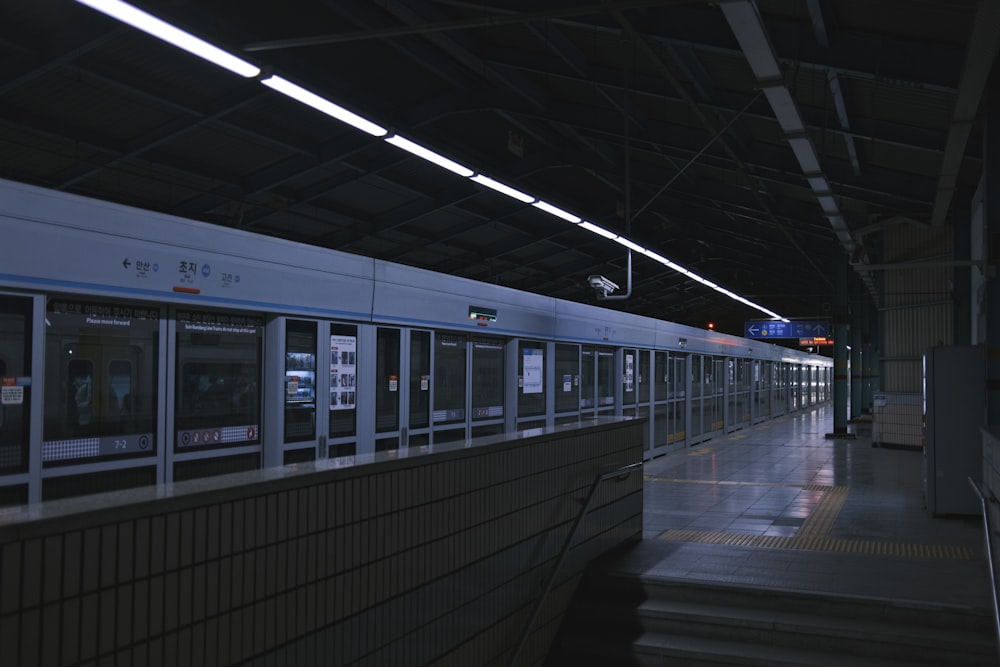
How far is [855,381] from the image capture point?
93.9 ft

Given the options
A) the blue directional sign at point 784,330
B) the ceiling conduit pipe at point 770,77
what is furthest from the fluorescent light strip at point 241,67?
the blue directional sign at point 784,330

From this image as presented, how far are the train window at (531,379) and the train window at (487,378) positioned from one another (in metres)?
0.46

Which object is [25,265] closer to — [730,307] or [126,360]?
[126,360]

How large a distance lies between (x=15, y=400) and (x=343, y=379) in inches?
116

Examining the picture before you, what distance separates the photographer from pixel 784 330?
30.3m

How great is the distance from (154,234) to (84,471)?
156cm

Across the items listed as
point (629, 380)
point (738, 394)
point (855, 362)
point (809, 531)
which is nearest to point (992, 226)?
point (809, 531)

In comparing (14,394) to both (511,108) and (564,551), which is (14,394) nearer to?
(564,551)

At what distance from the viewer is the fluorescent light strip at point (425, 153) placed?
8969 millimetres

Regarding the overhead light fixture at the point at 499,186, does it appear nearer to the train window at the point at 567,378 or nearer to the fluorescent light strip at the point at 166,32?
the train window at the point at 567,378

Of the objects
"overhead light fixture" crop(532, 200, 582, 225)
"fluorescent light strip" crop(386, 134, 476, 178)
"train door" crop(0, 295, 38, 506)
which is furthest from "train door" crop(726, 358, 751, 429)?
"train door" crop(0, 295, 38, 506)

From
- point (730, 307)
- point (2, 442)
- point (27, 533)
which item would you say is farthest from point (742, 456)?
point (730, 307)

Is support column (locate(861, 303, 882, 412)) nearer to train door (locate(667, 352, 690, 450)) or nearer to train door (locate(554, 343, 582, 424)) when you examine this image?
train door (locate(667, 352, 690, 450))

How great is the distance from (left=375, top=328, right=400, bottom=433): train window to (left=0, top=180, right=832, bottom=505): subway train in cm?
2
